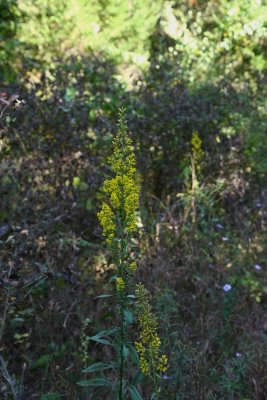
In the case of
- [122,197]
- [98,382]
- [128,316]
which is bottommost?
[98,382]

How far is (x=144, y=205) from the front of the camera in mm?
4598

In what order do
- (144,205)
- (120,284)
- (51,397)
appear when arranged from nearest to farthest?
(120,284) → (51,397) → (144,205)

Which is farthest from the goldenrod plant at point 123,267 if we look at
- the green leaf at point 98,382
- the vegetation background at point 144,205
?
the vegetation background at point 144,205

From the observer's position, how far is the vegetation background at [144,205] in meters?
2.81

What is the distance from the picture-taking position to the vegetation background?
A: 281 cm

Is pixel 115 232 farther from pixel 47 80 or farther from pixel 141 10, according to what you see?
pixel 141 10

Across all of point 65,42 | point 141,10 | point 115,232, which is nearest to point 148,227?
point 115,232

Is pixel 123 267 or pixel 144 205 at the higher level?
pixel 123 267

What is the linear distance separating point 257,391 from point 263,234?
75.7 inches

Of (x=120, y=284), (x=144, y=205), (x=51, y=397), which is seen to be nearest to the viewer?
(x=120, y=284)

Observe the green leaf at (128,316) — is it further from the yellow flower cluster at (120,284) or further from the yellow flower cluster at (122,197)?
the yellow flower cluster at (122,197)

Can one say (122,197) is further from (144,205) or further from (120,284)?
(144,205)

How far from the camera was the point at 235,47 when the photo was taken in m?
6.98

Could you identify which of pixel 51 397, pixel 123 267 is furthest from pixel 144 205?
pixel 123 267
